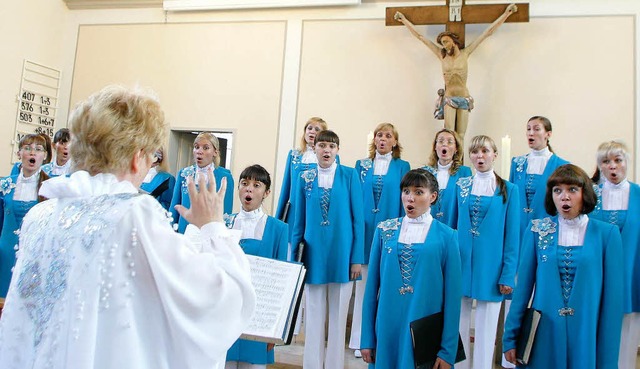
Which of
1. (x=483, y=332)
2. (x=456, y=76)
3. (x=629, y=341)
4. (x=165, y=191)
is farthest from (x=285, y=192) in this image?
(x=456, y=76)

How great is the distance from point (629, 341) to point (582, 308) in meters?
1.31

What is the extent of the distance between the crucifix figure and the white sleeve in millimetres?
5308

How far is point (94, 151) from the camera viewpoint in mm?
1314

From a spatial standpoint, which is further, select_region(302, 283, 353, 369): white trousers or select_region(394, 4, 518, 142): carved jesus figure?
select_region(394, 4, 518, 142): carved jesus figure

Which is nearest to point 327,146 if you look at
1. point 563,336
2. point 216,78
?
point 563,336

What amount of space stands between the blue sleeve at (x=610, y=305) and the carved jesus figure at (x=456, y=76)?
11.9ft

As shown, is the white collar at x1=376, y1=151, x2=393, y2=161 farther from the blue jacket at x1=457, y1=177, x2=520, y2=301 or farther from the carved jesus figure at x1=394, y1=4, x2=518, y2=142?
the carved jesus figure at x1=394, y1=4, x2=518, y2=142

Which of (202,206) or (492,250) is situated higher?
(202,206)

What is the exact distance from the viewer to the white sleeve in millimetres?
1197

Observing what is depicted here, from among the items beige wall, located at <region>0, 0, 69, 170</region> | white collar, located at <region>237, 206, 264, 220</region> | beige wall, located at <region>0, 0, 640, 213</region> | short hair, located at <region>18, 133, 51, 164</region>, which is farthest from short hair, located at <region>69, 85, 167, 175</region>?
beige wall, located at <region>0, 0, 69, 170</region>

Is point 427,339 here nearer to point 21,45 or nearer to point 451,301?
point 451,301

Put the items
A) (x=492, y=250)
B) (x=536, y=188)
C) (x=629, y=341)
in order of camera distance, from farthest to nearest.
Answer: (x=536, y=188) < (x=492, y=250) < (x=629, y=341)

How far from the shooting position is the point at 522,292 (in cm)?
280

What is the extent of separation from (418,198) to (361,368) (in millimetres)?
1719
